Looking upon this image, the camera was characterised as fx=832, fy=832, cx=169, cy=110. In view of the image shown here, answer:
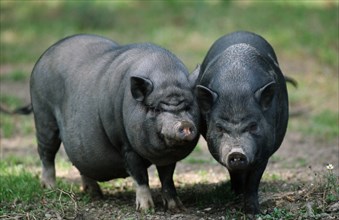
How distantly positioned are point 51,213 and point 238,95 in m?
1.80

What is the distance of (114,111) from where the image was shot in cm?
702

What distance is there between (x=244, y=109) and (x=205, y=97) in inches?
12.8

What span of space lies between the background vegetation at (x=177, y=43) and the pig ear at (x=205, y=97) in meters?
1.12

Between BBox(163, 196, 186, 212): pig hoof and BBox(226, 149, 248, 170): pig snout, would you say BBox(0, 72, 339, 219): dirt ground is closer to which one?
BBox(163, 196, 186, 212): pig hoof

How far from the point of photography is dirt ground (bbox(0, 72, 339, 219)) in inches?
270

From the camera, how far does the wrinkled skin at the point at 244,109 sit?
6.18 m

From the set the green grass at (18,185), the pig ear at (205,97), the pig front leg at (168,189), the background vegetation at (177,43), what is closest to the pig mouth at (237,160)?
the pig ear at (205,97)

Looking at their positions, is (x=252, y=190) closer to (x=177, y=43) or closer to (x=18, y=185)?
(x=18, y=185)

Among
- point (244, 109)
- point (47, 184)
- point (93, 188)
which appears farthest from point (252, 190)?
point (47, 184)

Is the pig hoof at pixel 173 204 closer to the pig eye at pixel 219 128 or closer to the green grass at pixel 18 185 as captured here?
the pig eye at pixel 219 128

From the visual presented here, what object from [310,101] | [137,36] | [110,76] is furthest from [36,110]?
[137,36]

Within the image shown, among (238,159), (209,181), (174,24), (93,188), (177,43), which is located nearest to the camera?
(238,159)

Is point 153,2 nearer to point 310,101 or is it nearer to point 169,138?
point 310,101

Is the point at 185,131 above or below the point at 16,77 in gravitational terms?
above
